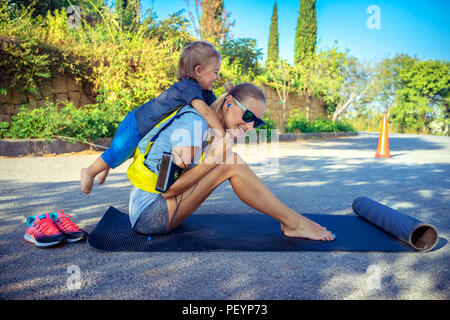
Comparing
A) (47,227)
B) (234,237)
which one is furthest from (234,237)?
(47,227)

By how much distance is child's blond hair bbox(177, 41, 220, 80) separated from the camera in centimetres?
248

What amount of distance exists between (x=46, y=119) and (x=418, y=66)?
24.9 meters

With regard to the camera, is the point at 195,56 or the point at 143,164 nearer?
the point at 143,164

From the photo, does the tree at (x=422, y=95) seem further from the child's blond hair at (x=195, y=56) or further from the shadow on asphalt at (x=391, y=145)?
the child's blond hair at (x=195, y=56)

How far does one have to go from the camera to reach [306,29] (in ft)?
67.0

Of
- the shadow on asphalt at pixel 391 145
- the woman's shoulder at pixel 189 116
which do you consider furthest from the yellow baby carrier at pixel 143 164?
the shadow on asphalt at pixel 391 145

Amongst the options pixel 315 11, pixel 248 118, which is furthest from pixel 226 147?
pixel 315 11

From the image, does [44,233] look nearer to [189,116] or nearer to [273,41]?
[189,116]

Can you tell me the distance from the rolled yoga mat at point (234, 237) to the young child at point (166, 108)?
39 cm

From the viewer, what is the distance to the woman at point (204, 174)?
6.48ft

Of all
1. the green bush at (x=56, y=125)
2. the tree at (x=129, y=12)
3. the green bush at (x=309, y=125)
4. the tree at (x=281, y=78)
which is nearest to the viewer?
the green bush at (x=56, y=125)

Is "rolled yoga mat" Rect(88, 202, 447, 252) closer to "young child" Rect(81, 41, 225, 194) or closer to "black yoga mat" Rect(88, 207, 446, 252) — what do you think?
"black yoga mat" Rect(88, 207, 446, 252)

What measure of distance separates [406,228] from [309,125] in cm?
1295
